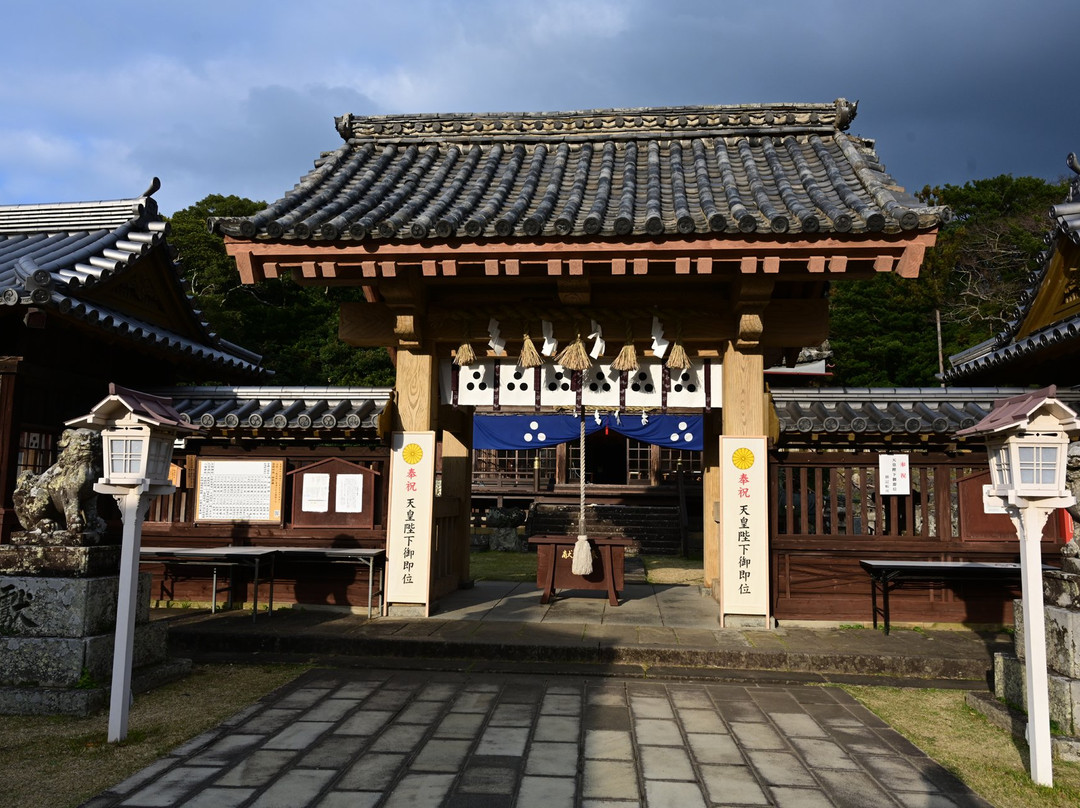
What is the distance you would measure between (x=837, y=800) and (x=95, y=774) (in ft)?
14.0

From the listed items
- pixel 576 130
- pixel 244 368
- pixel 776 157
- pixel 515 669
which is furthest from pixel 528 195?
pixel 244 368

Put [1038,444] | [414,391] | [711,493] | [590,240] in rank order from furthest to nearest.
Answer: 1. [711,493]
2. [414,391]
3. [590,240]
4. [1038,444]

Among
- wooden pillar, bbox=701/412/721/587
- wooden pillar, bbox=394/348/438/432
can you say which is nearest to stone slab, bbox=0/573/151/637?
wooden pillar, bbox=394/348/438/432

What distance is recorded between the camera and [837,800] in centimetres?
411

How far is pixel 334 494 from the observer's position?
938cm

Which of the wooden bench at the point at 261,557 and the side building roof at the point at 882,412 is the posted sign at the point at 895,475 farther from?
the wooden bench at the point at 261,557

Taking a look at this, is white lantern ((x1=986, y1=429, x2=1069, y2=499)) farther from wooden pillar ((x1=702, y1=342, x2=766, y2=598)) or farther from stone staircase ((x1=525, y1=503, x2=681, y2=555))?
stone staircase ((x1=525, y1=503, x2=681, y2=555))

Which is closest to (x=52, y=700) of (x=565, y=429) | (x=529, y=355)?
(x=529, y=355)

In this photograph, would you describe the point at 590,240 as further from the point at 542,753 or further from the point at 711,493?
the point at 711,493

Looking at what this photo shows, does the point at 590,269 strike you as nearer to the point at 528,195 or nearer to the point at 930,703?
the point at 528,195

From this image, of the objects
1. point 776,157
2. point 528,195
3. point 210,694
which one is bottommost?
point 210,694

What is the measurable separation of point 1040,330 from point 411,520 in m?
9.88

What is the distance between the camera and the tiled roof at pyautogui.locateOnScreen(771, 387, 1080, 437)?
8391 millimetres

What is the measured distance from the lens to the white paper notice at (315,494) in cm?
939
